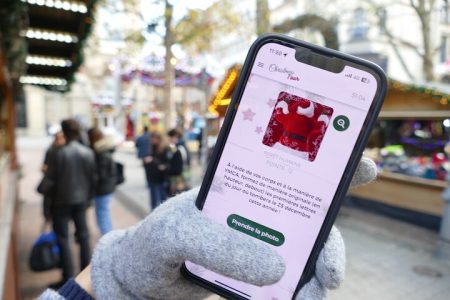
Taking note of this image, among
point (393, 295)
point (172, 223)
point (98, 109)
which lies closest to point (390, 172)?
point (393, 295)

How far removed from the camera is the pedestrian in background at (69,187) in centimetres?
386

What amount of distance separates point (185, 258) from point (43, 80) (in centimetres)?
1003

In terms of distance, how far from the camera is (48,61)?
7199 mm

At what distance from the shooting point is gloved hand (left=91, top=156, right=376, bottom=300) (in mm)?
Answer: 839

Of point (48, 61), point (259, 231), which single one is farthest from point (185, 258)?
point (48, 61)

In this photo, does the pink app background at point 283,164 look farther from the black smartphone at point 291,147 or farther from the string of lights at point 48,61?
the string of lights at point 48,61

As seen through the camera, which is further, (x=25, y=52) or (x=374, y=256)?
(x=374, y=256)

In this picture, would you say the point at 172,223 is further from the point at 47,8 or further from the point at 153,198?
the point at 153,198

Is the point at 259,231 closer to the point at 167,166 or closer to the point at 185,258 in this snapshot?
the point at 185,258

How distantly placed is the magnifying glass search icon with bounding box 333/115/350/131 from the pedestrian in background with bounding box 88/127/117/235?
13.2ft

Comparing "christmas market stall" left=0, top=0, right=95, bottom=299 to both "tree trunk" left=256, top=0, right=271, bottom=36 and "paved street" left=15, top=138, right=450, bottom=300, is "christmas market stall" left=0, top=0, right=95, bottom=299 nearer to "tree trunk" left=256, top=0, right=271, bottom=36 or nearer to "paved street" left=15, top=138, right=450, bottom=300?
"paved street" left=15, top=138, right=450, bottom=300

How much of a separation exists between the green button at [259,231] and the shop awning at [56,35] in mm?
3476

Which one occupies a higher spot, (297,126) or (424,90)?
(424,90)

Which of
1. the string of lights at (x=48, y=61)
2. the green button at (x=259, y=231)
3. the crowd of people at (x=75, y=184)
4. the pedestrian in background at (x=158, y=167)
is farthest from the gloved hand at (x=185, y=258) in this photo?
the string of lights at (x=48, y=61)
